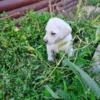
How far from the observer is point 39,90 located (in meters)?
3.39

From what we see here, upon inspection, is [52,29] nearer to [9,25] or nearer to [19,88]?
[19,88]

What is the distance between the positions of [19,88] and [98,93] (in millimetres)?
1391

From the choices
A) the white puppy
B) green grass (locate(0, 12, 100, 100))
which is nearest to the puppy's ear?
the white puppy

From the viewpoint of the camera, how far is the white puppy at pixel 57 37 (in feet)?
12.0

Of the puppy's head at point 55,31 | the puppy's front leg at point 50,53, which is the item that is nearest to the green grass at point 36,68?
the puppy's front leg at point 50,53

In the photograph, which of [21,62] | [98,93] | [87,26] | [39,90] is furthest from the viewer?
[87,26]

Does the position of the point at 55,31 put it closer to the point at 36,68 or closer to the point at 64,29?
the point at 64,29

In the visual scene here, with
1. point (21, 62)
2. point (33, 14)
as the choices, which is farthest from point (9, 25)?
point (21, 62)

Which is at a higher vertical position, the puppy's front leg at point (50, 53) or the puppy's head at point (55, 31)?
the puppy's head at point (55, 31)

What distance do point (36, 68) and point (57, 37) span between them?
1.45 feet

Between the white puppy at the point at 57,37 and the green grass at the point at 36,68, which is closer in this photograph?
the green grass at the point at 36,68

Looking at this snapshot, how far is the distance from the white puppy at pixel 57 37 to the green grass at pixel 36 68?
11 centimetres

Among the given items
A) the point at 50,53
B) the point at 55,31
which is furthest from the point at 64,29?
the point at 50,53

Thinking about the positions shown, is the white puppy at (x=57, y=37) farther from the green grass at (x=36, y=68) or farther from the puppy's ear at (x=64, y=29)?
the green grass at (x=36, y=68)
